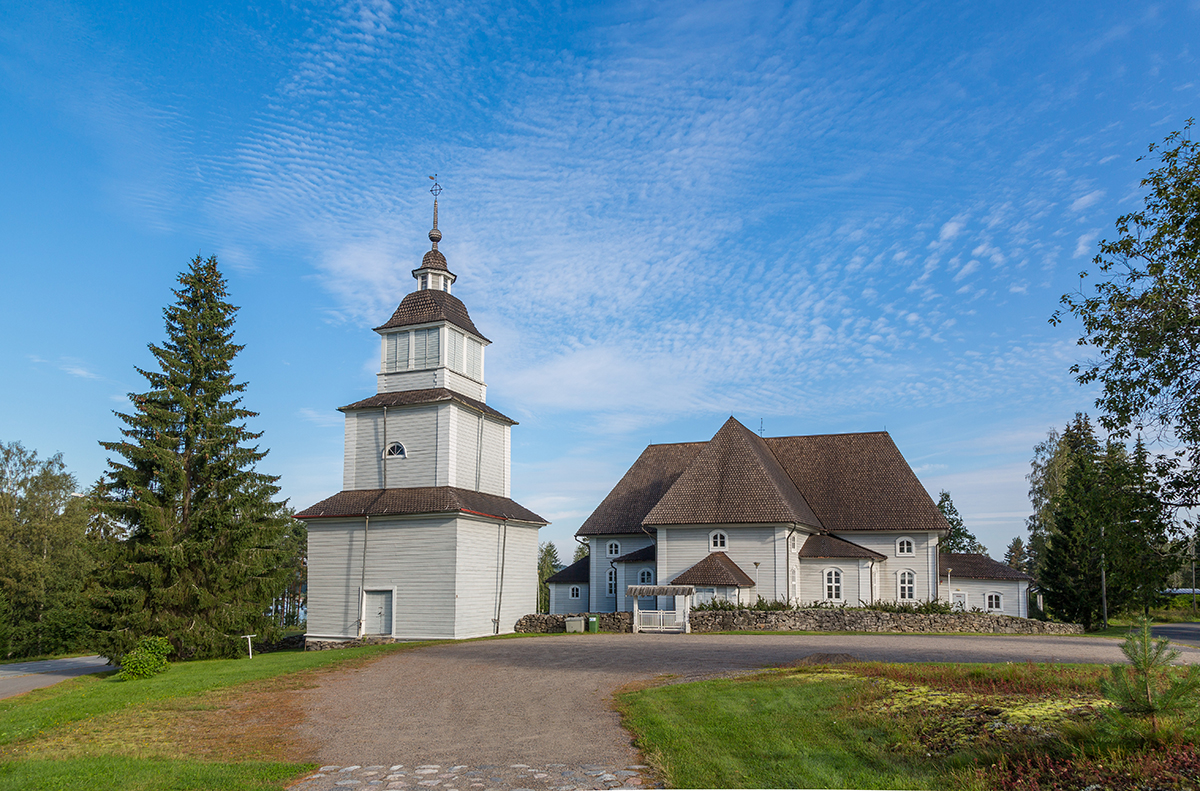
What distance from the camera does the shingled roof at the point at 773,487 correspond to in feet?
122

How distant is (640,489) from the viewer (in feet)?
153

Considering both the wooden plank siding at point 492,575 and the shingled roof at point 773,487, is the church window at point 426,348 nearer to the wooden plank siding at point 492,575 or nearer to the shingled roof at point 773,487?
the wooden plank siding at point 492,575

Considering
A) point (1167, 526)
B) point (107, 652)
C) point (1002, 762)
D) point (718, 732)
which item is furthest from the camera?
point (107, 652)

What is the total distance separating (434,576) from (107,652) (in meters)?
11.6

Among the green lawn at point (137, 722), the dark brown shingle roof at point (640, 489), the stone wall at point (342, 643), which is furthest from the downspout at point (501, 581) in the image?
the dark brown shingle roof at point (640, 489)

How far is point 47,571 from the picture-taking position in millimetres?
49594

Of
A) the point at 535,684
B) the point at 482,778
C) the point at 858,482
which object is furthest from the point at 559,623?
the point at 482,778

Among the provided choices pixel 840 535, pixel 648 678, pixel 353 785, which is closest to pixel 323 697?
pixel 648 678

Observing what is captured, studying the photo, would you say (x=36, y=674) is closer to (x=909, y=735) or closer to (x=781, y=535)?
(x=781, y=535)

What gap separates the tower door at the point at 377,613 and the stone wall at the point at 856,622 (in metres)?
12.5

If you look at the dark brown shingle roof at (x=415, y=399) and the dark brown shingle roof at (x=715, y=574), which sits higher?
the dark brown shingle roof at (x=415, y=399)

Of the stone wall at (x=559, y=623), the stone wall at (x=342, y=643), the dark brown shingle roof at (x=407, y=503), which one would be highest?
the dark brown shingle roof at (x=407, y=503)

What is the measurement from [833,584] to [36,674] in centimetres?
3345

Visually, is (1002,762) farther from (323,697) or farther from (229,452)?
(229,452)
